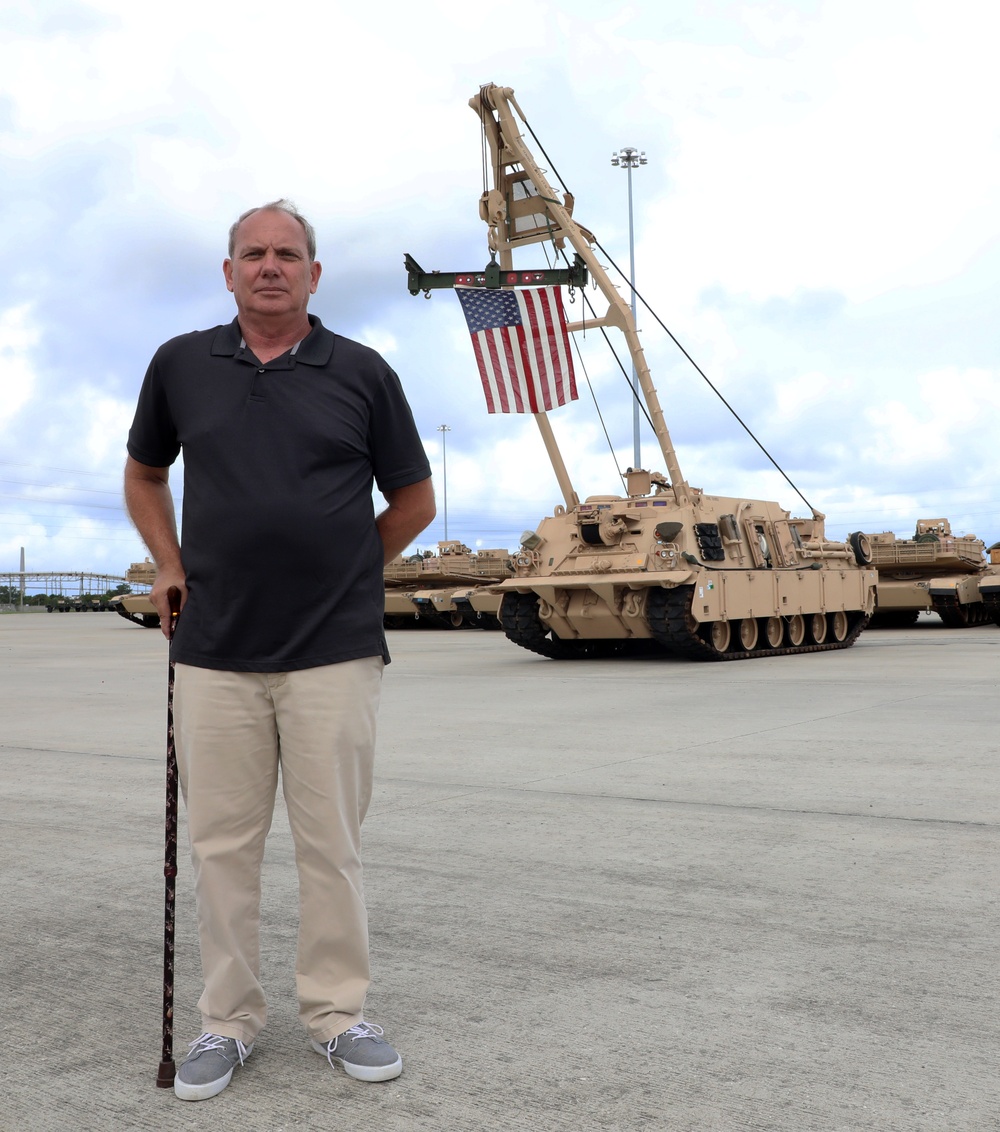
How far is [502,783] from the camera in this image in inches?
288

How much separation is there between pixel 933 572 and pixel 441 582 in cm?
1285

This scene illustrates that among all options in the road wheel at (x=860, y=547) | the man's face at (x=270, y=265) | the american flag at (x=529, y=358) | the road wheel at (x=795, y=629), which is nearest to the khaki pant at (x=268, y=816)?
the man's face at (x=270, y=265)

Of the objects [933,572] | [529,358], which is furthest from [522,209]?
[933,572]

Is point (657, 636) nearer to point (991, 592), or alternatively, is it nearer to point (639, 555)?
point (639, 555)

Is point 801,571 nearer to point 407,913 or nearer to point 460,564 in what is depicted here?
point 460,564

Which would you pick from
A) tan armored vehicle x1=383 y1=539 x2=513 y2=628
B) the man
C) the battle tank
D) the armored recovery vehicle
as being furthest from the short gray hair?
tan armored vehicle x1=383 y1=539 x2=513 y2=628

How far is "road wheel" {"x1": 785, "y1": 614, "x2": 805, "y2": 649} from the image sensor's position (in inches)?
824

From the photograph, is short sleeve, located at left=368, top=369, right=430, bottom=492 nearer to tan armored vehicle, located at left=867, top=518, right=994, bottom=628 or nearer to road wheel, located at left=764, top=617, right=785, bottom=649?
road wheel, located at left=764, top=617, right=785, bottom=649

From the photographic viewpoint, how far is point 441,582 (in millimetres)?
35094

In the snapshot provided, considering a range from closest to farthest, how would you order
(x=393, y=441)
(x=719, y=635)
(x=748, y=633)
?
1. (x=393, y=441)
2. (x=719, y=635)
3. (x=748, y=633)

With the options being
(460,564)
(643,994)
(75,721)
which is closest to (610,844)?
(643,994)

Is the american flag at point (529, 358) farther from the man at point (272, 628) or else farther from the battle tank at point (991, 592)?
the man at point (272, 628)

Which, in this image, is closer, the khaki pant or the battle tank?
the khaki pant

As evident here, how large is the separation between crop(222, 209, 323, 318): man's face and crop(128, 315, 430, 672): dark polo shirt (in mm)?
107
